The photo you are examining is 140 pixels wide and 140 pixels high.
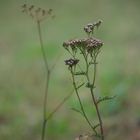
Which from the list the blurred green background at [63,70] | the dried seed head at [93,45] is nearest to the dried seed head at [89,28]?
the dried seed head at [93,45]

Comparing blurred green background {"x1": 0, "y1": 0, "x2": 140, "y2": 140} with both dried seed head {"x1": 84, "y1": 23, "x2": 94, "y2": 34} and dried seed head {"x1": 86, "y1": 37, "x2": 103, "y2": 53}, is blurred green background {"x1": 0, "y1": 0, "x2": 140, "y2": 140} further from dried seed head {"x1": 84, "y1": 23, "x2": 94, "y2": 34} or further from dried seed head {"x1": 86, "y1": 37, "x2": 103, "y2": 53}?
dried seed head {"x1": 86, "y1": 37, "x2": 103, "y2": 53}

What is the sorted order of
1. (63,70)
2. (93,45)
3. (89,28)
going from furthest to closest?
(63,70) < (89,28) < (93,45)

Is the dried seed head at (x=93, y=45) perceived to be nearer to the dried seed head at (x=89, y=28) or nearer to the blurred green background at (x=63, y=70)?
the dried seed head at (x=89, y=28)

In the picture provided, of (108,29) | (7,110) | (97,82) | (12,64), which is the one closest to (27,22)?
(108,29)

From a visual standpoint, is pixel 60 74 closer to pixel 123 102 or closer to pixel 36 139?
pixel 123 102

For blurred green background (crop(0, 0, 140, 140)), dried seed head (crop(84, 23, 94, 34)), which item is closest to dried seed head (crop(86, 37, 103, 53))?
dried seed head (crop(84, 23, 94, 34))

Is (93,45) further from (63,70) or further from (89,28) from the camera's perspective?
(63,70)

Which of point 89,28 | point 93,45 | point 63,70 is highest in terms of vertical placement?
point 63,70

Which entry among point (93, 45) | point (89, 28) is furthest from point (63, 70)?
point (93, 45)

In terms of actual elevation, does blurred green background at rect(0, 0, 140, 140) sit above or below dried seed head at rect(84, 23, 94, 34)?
above
